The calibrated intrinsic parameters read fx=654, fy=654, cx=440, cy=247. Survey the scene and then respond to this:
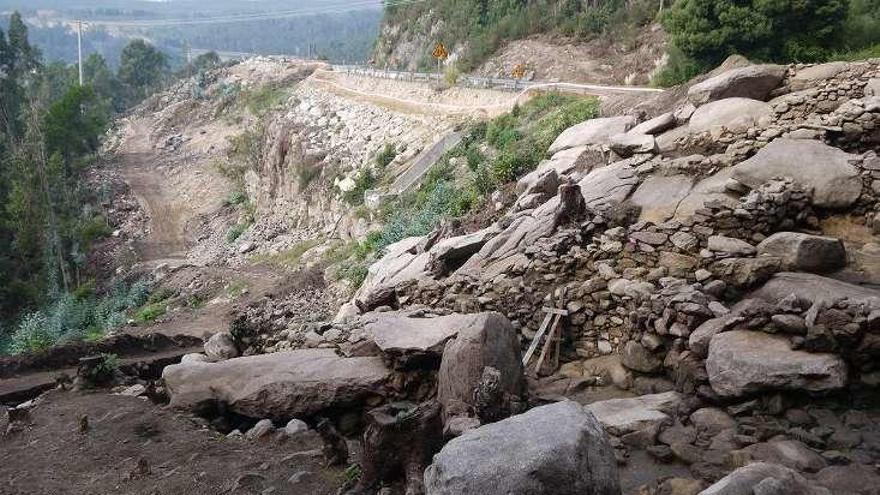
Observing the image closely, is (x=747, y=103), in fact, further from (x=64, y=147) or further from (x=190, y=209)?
(x=64, y=147)

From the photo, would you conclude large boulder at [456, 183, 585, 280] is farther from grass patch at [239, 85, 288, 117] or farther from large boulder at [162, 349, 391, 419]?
grass patch at [239, 85, 288, 117]

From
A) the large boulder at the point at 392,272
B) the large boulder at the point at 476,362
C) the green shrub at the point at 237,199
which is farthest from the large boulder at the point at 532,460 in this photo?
the green shrub at the point at 237,199

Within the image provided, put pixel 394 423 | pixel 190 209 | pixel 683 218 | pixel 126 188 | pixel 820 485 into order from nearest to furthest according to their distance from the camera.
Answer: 1. pixel 820 485
2. pixel 394 423
3. pixel 683 218
4. pixel 190 209
5. pixel 126 188

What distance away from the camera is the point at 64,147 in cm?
3900

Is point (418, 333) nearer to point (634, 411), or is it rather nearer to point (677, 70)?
point (634, 411)

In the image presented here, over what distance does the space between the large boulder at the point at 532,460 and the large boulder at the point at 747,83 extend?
9.63 metres

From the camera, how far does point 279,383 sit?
8297mm

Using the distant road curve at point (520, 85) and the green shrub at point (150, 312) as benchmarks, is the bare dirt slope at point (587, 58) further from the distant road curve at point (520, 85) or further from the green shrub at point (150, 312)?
the green shrub at point (150, 312)

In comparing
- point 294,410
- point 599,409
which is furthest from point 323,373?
point 599,409

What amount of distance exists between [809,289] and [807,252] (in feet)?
2.61

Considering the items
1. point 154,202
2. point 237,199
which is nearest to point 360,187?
point 237,199

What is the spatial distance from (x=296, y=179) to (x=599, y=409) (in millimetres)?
23518

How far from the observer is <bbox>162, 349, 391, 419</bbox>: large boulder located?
26.5ft

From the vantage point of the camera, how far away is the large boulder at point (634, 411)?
607 cm
